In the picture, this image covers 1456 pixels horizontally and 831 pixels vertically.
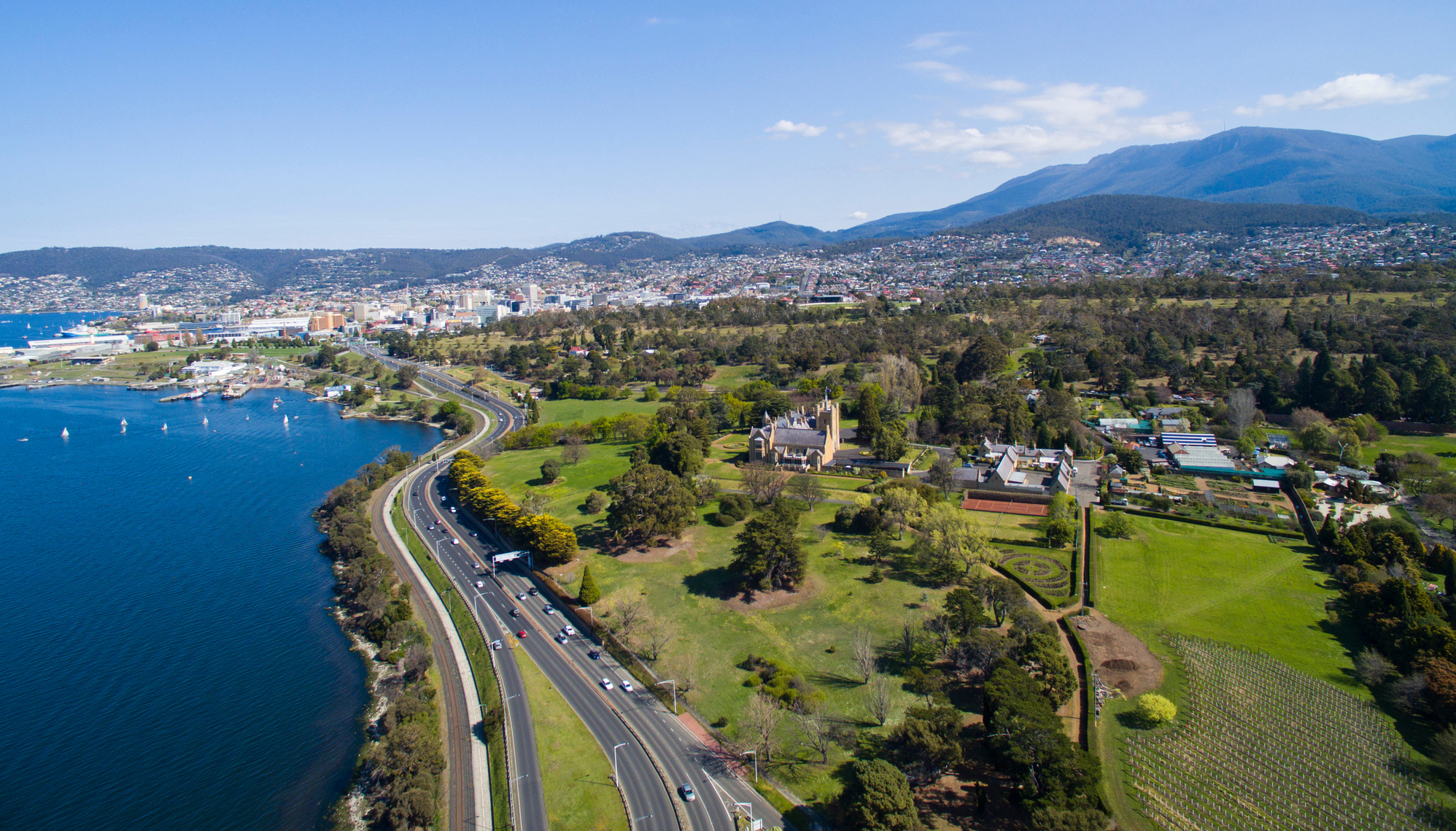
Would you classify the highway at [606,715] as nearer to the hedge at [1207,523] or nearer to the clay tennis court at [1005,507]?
the clay tennis court at [1005,507]

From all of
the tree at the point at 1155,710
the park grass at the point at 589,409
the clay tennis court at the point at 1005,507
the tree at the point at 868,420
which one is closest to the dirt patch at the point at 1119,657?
the tree at the point at 1155,710

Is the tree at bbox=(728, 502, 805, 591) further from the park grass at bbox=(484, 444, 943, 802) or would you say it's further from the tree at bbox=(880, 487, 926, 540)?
the tree at bbox=(880, 487, 926, 540)

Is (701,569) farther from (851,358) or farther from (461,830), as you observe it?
(851,358)

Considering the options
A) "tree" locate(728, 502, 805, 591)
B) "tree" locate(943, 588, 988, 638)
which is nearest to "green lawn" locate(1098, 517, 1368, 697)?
"tree" locate(943, 588, 988, 638)

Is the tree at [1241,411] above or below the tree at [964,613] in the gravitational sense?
above

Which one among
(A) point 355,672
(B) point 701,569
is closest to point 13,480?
(A) point 355,672
